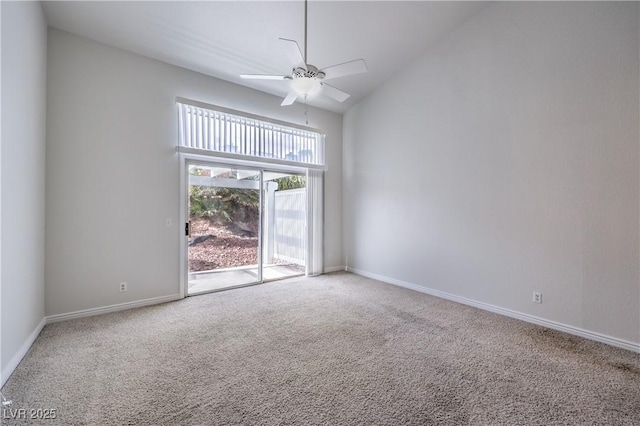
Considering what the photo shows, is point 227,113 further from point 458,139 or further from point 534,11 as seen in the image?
point 534,11

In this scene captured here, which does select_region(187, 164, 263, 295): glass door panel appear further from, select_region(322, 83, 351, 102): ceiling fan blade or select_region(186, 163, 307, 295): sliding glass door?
select_region(322, 83, 351, 102): ceiling fan blade

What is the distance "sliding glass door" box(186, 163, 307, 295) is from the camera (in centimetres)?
417

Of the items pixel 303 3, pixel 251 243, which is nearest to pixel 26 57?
pixel 303 3

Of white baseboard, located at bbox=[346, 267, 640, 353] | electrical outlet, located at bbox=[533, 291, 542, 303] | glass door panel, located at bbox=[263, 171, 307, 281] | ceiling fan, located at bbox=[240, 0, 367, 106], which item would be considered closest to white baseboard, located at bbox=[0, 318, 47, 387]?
glass door panel, located at bbox=[263, 171, 307, 281]

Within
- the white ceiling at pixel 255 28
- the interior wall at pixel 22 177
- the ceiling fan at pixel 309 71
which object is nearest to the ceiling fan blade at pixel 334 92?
the ceiling fan at pixel 309 71

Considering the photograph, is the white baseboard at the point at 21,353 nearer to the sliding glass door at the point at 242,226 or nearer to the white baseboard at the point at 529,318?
the sliding glass door at the point at 242,226

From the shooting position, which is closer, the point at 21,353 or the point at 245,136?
the point at 21,353

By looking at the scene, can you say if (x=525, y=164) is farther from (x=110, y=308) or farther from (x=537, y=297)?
(x=110, y=308)

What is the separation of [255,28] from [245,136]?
5.08ft

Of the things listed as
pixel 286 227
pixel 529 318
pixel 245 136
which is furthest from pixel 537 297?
pixel 245 136

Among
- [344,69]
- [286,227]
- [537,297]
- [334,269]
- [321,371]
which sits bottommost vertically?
[321,371]

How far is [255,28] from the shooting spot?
3363 millimetres

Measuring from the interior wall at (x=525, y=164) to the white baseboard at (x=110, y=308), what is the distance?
345 centimetres

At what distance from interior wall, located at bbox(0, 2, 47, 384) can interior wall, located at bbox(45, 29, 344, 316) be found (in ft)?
0.51
